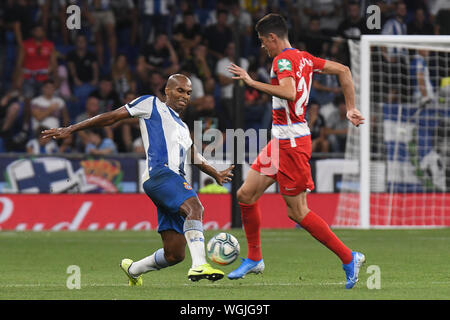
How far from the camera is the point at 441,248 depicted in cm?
1107

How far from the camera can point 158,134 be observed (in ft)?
23.3

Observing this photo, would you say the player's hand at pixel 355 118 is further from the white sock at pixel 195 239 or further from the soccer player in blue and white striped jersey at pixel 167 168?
the white sock at pixel 195 239

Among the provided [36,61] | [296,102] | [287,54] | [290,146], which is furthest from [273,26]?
[36,61]

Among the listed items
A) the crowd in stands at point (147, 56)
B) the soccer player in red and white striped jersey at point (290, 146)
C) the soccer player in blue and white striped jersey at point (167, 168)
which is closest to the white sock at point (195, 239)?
the soccer player in blue and white striped jersey at point (167, 168)

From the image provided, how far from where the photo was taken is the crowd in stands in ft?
54.2

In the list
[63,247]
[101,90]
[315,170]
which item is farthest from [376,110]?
[63,247]

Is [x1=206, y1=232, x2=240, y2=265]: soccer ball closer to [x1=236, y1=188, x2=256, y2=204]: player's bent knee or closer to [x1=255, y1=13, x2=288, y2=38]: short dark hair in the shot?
[x1=236, y1=188, x2=256, y2=204]: player's bent knee

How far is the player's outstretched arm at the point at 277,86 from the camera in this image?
22.8 ft

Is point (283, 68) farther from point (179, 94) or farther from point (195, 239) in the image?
point (195, 239)

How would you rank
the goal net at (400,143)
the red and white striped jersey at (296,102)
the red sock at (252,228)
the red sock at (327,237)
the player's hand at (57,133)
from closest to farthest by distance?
1. the player's hand at (57,133)
2. the red sock at (327,237)
3. the red and white striped jersey at (296,102)
4. the red sock at (252,228)
5. the goal net at (400,143)

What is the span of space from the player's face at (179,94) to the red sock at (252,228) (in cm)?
110

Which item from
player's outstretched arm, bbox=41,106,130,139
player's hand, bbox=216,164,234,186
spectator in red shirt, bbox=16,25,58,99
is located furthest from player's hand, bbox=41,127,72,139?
spectator in red shirt, bbox=16,25,58,99

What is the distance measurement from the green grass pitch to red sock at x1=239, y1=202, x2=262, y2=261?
233 millimetres
